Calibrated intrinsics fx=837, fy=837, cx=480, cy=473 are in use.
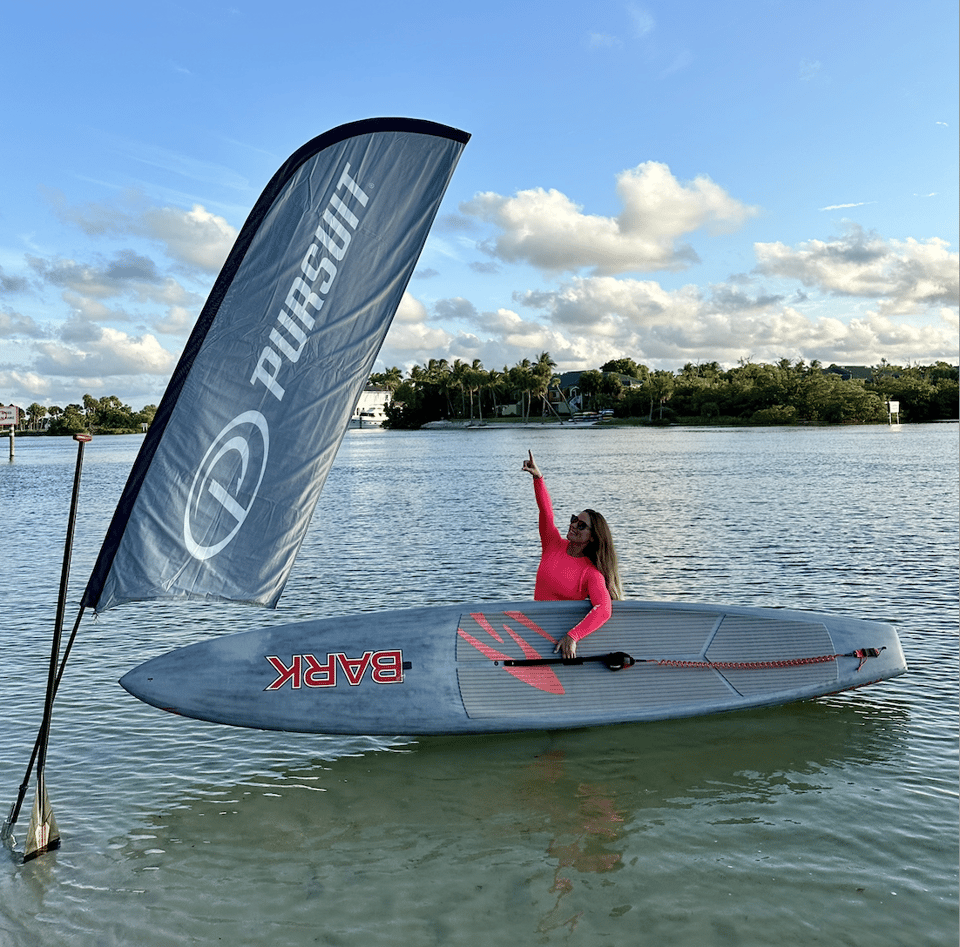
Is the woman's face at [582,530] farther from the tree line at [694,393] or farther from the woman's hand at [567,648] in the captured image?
the tree line at [694,393]

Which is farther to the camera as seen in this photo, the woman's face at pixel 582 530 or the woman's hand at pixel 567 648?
the woman's face at pixel 582 530

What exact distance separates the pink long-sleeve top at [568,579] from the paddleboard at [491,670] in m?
0.18

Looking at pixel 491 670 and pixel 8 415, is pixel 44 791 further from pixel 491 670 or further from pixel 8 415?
pixel 8 415

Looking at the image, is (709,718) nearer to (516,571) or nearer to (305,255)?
(305,255)

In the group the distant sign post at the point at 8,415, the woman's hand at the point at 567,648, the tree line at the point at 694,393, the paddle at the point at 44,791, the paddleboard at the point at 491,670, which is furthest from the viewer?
the tree line at the point at 694,393

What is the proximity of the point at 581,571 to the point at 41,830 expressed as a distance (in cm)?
409

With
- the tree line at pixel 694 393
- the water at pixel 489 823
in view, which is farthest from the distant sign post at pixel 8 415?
the tree line at pixel 694 393

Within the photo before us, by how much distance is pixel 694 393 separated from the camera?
399ft

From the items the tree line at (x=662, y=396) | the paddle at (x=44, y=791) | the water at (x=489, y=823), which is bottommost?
the water at (x=489, y=823)

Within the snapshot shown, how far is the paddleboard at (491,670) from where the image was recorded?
19.9 ft

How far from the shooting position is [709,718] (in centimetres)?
710

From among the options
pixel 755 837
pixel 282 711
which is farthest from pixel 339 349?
pixel 755 837

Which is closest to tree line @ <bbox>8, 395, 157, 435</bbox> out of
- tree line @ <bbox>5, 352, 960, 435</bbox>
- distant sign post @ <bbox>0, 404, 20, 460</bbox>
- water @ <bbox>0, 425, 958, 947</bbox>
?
tree line @ <bbox>5, 352, 960, 435</bbox>

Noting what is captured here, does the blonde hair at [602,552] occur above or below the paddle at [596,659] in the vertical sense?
above
